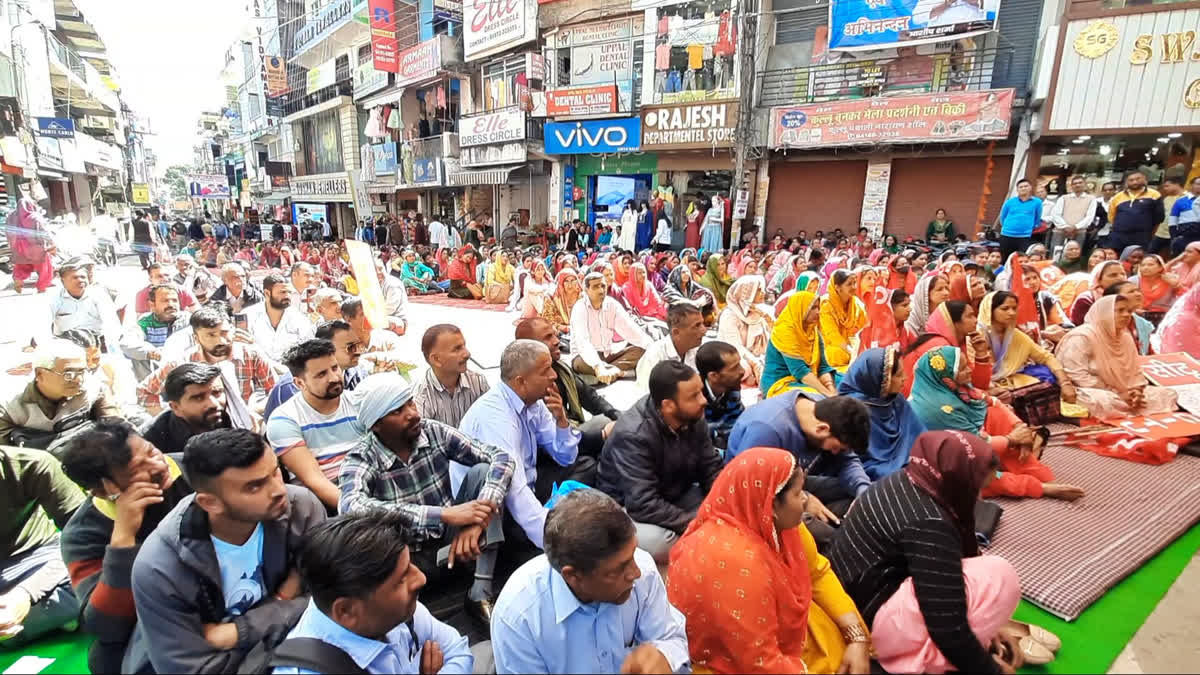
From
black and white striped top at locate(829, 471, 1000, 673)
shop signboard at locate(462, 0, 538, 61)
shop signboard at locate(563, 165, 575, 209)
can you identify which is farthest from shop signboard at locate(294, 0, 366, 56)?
black and white striped top at locate(829, 471, 1000, 673)

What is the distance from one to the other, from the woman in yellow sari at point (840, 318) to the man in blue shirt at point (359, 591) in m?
4.39

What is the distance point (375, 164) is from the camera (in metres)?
23.2

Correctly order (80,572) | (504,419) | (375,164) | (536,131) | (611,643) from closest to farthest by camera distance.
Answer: (611,643) < (80,572) < (504,419) < (536,131) < (375,164)

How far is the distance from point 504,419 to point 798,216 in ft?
41.0

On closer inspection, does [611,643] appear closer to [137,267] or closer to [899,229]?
[899,229]

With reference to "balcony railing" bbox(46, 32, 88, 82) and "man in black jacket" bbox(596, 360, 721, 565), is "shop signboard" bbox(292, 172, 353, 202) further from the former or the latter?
"man in black jacket" bbox(596, 360, 721, 565)

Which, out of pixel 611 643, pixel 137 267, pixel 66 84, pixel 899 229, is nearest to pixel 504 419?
pixel 611 643

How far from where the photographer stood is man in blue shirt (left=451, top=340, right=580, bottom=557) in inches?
99.5

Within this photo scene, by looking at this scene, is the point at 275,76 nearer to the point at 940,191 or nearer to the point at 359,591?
the point at 940,191

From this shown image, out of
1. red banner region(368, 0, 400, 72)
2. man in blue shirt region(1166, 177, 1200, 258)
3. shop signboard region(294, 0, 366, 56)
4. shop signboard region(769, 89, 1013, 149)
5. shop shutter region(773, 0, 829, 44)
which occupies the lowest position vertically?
man in blue shirt region(1166, 177, 1200, 258)

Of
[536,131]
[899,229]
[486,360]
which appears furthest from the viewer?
[536,131]

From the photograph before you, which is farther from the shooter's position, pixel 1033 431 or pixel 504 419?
pixel 1033 431

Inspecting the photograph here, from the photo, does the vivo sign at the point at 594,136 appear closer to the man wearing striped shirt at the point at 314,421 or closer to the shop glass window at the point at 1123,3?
the shop glass window at the point at 1123,3

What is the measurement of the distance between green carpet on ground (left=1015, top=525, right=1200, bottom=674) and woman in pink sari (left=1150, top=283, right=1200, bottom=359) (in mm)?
3048
